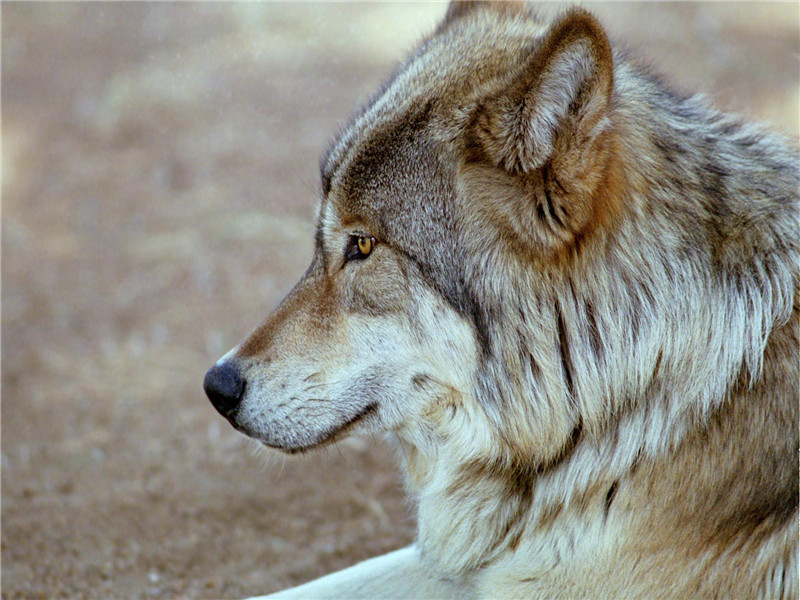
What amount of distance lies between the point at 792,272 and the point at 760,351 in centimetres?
26

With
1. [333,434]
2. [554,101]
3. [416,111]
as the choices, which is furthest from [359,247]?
[554,101]

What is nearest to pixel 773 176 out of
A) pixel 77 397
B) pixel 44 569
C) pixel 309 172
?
pixel 44 569

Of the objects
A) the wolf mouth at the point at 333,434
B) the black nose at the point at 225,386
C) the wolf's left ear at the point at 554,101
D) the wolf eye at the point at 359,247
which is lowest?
the wolf mouth at the point at 333,434

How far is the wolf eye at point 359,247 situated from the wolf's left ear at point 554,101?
1.63 feet

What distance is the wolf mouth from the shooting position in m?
2.85

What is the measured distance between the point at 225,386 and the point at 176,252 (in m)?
4.44

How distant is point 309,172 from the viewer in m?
7.70

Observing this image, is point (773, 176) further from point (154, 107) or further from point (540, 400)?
point (154, 107)

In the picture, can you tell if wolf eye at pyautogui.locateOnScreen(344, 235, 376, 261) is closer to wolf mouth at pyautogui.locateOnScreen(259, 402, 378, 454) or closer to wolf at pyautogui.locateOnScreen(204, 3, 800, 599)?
wolf at pyautogui.locateOnScreen(204, 3, 800, 599)

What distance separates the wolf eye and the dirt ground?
2.60 ft

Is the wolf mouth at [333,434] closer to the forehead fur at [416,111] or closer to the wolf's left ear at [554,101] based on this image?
the forehead fur at [416,111]

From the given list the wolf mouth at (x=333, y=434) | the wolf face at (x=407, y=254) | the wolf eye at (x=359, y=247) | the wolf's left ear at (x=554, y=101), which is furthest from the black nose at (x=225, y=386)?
the wolf's left ear at (x=554, y=101)

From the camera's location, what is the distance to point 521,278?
262 cm

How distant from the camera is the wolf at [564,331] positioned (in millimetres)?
2518
